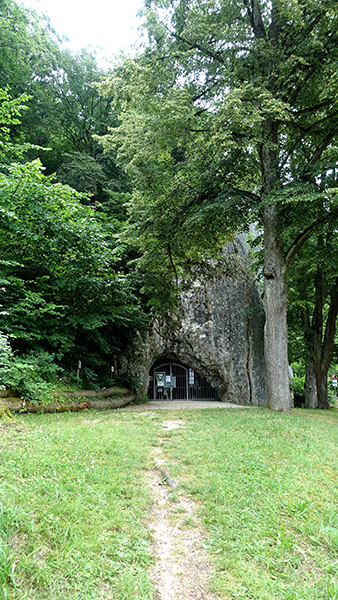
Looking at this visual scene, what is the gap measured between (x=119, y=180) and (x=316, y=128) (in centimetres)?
962

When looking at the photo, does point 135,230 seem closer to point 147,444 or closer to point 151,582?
point 147,444

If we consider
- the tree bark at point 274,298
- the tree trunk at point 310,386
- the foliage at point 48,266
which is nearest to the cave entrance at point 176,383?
the tree trunk at point 310,386

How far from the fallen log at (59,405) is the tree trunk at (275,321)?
4.94 meters

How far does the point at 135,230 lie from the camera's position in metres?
10.0

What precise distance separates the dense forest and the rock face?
12.0 ft

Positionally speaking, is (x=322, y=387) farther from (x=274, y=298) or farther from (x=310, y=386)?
(x=274, y=298)

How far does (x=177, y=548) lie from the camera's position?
272cm

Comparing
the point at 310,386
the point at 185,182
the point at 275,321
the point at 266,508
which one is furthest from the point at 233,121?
the point at 310,386

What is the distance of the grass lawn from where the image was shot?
6.92ft

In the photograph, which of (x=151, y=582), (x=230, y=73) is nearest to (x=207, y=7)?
(x=230, y=73)

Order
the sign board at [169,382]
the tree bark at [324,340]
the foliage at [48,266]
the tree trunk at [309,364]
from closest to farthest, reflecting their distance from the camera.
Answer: the foliage at [48,266] → the tree bark at [324,340] → the tree trunk at [309,364] → the sign board at [169,382]

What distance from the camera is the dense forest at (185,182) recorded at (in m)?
7.41

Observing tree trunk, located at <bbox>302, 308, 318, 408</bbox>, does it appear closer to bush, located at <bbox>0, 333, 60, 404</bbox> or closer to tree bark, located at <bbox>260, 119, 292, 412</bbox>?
tree bark, located at <bbox>260, 119, 292, 412</bbox>

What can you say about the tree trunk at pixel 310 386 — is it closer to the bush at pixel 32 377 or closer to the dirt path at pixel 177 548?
the bush at pixel 32 377
